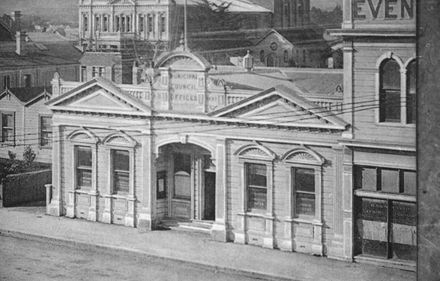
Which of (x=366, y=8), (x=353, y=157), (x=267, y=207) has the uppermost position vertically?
(x=366, y=8)

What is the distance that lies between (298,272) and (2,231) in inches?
115

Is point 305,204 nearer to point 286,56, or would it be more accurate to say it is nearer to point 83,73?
point 286,56

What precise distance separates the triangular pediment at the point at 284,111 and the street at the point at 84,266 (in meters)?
1.21

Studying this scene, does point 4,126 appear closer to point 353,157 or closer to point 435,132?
point 353,157

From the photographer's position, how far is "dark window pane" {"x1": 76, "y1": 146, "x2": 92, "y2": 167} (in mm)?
7465

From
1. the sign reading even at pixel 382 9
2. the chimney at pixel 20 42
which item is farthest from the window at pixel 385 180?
the chimney at pixel 20 42

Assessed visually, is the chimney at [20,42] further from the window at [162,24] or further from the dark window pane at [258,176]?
the dark window pane at [258,176]

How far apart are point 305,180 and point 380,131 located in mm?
911

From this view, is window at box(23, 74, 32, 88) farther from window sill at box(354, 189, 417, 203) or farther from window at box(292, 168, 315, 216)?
window sill at box(354, 189, 417, 203)

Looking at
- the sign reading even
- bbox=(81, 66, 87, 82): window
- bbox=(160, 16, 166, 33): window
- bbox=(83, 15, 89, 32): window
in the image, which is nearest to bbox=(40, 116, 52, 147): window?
bbox=(81, 66, 87, 82): window

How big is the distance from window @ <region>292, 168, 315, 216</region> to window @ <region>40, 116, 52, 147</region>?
2.26 meters

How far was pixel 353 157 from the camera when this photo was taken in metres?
6.33

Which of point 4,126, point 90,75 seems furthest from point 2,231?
point 90,75

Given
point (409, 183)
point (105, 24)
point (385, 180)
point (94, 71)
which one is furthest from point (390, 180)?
point (94, 71)
